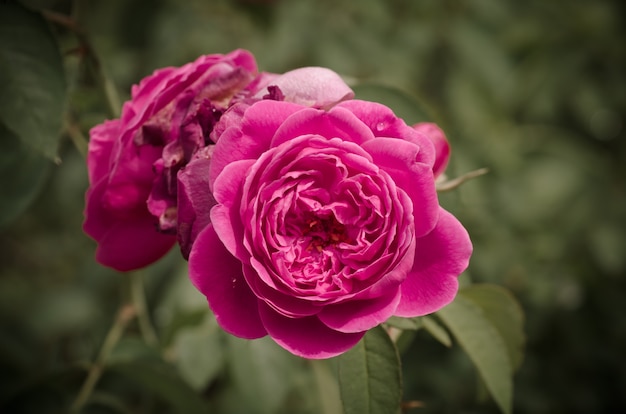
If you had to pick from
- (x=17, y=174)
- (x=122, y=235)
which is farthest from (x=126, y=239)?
(x=17, y=174)

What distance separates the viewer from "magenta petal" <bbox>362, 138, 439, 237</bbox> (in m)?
0.76

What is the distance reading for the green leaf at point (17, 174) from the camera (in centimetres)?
121

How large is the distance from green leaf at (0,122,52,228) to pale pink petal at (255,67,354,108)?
59cm

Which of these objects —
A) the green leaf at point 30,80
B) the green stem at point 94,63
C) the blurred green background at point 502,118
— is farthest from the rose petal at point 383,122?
the blurred green background at point 502,118

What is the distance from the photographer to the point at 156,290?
6.36 ft

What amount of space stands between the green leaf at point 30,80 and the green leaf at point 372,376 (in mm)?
544

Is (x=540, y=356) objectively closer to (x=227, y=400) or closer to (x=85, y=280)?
(x=227, y=400)

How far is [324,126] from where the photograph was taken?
0.78m

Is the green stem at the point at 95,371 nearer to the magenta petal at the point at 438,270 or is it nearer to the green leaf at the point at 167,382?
the green leaf at the point at 167,382

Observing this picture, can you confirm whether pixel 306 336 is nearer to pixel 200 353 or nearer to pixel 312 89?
pixel 312 89

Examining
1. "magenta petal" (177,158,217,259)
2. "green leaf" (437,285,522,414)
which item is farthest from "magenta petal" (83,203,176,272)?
"green leaf" (437,285,522,414)

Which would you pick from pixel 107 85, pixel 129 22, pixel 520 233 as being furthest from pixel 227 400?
pixel 129 22

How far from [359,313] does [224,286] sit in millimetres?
165

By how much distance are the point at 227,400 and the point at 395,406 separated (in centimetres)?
98
